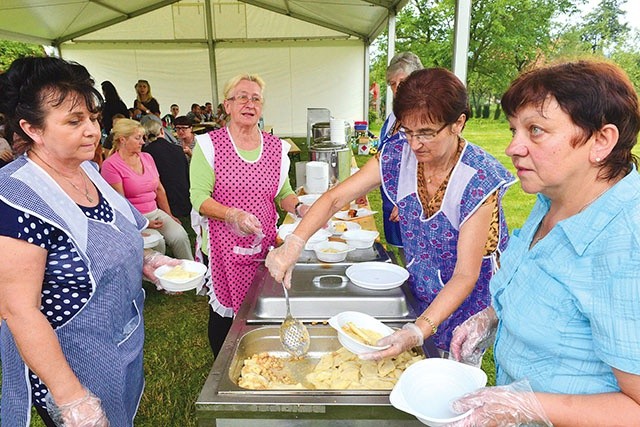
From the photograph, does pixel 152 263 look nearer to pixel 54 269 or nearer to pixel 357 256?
pixel 54 269

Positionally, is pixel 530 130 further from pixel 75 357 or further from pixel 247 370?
pixel 75 357

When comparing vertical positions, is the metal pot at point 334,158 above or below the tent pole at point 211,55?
below

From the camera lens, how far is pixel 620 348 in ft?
2.29

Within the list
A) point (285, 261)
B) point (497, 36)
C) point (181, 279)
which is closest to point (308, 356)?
point (285, 261)

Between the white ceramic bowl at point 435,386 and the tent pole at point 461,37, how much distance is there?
122 inches

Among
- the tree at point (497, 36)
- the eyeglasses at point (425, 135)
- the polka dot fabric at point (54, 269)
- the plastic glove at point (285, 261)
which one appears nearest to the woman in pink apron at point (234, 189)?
the plastic glove at point (285, 261)

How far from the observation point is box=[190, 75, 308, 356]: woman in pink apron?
2035 mm

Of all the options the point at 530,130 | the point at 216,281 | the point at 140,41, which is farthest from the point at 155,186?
the point at 140,41

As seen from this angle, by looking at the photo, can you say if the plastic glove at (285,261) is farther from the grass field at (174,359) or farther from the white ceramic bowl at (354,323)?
the grass field at (174,359)

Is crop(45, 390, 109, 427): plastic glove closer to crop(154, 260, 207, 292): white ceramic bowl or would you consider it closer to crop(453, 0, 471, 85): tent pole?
crop(154, 260, 207, 292): white ceramic bowl

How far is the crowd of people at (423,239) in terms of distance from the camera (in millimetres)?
778

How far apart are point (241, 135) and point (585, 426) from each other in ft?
5.77

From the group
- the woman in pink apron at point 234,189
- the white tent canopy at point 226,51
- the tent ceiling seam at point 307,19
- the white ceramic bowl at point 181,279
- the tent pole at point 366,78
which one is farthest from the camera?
the tent pole at point 366,78

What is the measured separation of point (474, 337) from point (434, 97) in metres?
0.72
